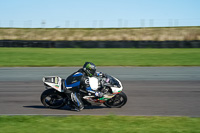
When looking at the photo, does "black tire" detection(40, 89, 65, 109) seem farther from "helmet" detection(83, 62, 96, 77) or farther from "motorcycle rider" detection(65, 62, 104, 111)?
"helmet" detection(83, 62, 96, 77)

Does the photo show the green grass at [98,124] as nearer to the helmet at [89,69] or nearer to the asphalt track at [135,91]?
the asphalt track at [135,91]

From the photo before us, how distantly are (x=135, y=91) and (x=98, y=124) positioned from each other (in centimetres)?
529

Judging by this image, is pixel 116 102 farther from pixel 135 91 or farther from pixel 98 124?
pixel 135 91

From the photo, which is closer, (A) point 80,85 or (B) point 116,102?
(A) point 80,85

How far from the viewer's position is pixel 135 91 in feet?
39.9

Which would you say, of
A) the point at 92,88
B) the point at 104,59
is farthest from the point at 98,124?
the point at 104,59

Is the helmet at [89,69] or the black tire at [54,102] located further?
the black tire at [54,102]

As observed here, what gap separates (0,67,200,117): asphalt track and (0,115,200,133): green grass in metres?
0.91

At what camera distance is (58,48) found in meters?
30.9

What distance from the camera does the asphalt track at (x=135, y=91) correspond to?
8.96m

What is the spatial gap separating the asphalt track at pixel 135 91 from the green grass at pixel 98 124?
91 centimetres

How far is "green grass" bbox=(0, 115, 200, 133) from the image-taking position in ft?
21.6

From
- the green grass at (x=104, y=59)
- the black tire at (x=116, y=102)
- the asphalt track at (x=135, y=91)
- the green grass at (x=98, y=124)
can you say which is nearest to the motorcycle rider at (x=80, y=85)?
the asphalt track at (x=135, y=91)

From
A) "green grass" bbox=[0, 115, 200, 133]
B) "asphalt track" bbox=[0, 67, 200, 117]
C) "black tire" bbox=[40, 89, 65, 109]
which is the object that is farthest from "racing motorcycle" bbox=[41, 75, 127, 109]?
"green grass" bbox=[0, 115, 200, 133]
